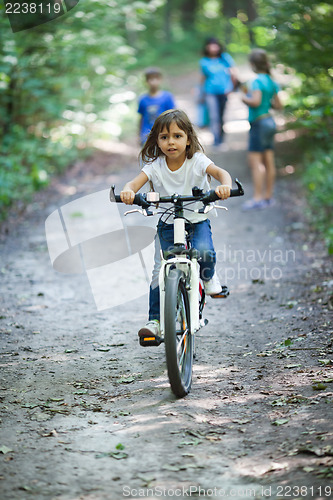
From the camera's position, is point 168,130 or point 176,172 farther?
point 176,172

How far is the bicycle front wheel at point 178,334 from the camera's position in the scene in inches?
149

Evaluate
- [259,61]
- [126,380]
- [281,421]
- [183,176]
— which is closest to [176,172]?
[183,176]

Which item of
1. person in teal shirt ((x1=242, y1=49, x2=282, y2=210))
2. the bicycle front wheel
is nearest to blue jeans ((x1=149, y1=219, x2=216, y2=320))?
the bicycle front wheel

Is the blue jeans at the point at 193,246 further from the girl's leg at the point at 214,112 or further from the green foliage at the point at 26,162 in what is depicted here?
the girl's leg at the point at 214,112

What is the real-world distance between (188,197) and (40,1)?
772 cm

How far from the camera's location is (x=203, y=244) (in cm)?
454

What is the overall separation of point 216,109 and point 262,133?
3.72 m

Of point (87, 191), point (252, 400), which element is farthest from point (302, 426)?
point (87, 191)

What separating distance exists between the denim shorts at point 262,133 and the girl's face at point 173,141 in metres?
5.45

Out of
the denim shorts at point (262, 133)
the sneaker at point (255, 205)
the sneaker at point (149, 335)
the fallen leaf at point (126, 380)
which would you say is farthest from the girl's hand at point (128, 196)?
the sneaker at point (255, 205)

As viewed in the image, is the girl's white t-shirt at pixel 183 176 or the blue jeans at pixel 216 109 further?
the blue jeans at pixel 216 109

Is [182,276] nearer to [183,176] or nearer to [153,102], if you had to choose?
[183,176]

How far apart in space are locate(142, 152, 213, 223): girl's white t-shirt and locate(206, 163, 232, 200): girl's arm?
8cm

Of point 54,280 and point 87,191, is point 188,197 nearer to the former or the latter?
point 54,280
